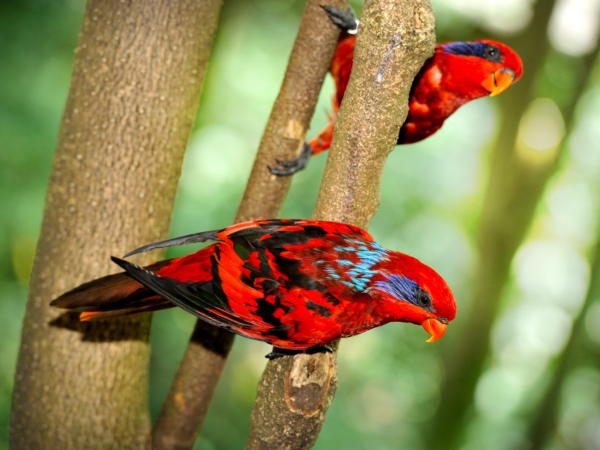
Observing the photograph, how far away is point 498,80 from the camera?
4.64 ft

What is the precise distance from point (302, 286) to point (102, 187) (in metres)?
0.77

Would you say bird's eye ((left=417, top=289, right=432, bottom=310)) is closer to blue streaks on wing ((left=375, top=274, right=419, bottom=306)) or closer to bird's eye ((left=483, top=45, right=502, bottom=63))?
blue streaks on wing ((left=375, top=274, right=419, bottom=306))

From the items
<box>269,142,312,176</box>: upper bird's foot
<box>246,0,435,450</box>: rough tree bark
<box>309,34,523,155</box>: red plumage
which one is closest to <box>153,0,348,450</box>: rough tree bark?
<box>269,142,312,176</box>: upper bird's foot

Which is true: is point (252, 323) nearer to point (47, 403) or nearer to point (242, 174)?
point (47, 403)

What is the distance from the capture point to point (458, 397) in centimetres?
289

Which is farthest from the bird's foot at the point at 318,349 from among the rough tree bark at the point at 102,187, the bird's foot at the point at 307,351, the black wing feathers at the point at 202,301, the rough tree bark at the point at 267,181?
the rough tree bark at the point at 102,187

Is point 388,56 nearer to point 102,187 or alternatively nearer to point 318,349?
point 318,349

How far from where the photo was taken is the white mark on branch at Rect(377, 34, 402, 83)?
87cm

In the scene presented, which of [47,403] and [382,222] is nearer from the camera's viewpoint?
[47,403]

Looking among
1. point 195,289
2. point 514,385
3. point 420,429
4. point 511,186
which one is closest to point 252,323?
point 195,289

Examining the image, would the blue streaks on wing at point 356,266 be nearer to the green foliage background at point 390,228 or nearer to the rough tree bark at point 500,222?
the green foliage background at point 390,228

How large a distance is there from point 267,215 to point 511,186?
1.97m

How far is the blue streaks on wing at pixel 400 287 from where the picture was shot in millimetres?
896

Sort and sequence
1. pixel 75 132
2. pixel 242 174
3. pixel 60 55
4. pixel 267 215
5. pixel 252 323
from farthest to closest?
pixel 242 174, pixel 60 55, pixel 267 215, pixel 75 132, pixel 252 323
